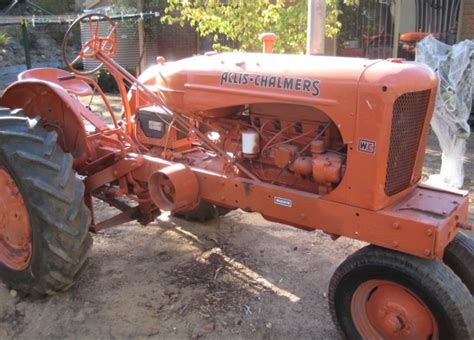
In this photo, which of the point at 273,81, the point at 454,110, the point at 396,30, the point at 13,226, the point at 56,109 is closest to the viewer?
the point at 273,81

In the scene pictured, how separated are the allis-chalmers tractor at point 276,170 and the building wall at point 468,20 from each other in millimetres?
7402

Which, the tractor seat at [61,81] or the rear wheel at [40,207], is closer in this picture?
the rear wheel at [40,207]

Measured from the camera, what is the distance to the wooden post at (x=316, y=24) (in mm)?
5086

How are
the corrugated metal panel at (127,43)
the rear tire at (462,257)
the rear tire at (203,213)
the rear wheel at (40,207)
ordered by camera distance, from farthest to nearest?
the corrugated metal panel at (127,43) → the rear tire at (203,213) → the rear wheel at (40,207) → the rear tire at (462,257)

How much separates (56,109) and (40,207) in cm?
96

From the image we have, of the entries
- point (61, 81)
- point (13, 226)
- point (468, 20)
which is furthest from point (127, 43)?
point (13, 226)

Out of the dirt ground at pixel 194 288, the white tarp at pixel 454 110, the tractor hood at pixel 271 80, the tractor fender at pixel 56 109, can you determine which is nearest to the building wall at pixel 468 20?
the white tarp at pixel 454 110

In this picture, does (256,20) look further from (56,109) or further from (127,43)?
(127,43)

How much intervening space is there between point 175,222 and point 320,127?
83.3 inches

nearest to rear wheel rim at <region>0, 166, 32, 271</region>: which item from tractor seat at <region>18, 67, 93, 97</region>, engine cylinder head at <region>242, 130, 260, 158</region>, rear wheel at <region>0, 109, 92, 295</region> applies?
rear wheel at <region>0, 109, 92, 295</region>

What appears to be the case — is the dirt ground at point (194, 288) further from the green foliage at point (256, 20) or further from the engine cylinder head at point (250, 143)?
the green foliage at point (256, 20)

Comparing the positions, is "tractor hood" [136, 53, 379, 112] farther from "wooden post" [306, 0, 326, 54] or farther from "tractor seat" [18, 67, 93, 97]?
"wooden post" [306, 0, 326, 54]

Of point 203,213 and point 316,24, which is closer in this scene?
point 203,213

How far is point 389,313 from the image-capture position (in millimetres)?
2717
